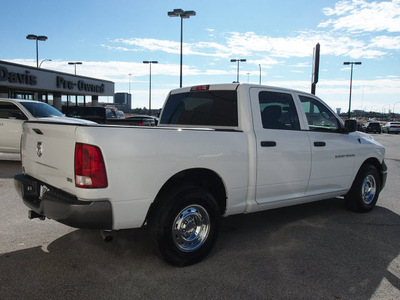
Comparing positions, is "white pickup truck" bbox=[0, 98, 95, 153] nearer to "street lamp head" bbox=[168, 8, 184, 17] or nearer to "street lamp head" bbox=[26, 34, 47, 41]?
"street lamp head" bbox=[168, 8, 184, 17]

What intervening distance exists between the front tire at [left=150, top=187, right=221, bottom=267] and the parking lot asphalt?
0.15 metres

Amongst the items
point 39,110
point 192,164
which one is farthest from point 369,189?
point 39,110

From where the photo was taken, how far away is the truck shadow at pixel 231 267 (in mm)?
3064

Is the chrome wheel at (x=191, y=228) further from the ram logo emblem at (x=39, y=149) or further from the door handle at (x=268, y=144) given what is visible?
the ram logo emblem at (x=39, y=149)

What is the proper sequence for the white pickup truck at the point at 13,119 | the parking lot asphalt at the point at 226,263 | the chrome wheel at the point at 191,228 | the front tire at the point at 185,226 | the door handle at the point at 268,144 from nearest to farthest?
1. the parking lot asphalt at the point at 226,263
2. the front tire at the point at 185,226
3. the chrome wheel at the point at 191,228
4. the door handle at the point at 268,144
5. the white pickup truck at the point at 13,119

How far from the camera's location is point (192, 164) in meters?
3.49

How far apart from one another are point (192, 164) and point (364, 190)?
357 centimetres

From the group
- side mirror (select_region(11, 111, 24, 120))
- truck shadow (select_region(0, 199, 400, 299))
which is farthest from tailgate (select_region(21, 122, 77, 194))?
side mirror (select_region(11, 111, 24, 120))

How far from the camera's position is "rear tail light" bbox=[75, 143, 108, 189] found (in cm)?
293

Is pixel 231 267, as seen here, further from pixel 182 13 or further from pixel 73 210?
pixel 182 13

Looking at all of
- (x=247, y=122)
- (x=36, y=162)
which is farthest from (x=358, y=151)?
(x=36, y=162)

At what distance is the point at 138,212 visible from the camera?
3199 mm

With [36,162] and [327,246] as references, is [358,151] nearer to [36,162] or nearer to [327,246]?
[327,246]

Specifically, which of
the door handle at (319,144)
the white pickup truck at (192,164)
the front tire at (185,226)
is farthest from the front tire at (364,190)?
the front tire at (185,226)
